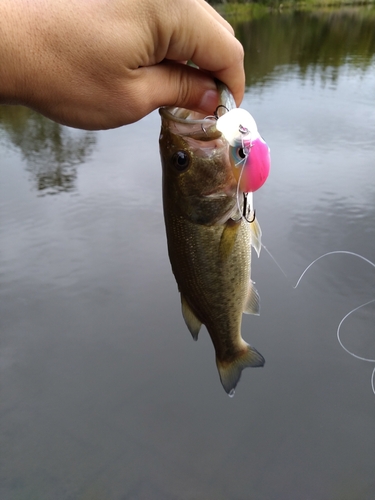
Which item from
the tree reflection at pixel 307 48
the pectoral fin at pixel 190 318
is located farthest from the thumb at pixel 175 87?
the tree reflection at pixel 307 48

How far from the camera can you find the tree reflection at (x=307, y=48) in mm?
12510

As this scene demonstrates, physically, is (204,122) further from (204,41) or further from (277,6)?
(277,6)

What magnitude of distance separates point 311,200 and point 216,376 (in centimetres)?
317

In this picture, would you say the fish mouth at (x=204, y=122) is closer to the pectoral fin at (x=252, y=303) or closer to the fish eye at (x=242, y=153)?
the fish eye at (x=242, y=153)

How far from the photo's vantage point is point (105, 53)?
113cm

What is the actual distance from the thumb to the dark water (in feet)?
8.74

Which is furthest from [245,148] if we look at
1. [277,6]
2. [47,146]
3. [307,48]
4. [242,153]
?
[277,6]

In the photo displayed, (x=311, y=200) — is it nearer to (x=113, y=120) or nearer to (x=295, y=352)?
(x=295, y=352)

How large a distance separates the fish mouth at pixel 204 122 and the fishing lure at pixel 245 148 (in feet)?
0.13

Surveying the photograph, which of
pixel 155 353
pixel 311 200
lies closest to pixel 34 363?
pixel 155 353

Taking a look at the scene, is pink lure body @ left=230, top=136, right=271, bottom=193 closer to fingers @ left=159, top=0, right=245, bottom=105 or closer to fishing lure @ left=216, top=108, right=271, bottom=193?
fishing lure @ left=216, top=108, right=271, bottom=193

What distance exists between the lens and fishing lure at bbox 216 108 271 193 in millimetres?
1278

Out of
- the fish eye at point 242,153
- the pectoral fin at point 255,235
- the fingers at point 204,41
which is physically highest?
the fingers at point 204,41

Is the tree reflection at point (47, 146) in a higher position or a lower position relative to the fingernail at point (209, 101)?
lower
